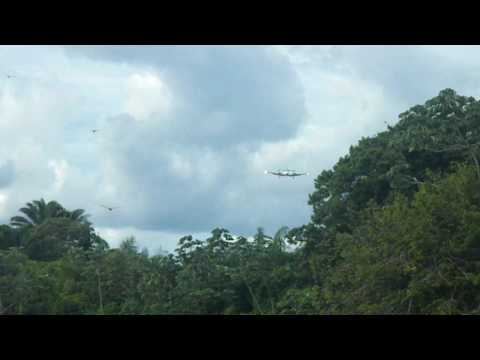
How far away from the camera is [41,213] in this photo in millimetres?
21047

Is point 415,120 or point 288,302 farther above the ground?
point 415,120

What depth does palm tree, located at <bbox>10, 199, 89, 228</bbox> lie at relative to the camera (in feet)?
67.3

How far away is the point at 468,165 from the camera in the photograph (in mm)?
14258

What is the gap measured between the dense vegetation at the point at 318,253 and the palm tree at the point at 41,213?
3581 mm

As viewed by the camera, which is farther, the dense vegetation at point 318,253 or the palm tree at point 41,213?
the palm tree at point 41,213

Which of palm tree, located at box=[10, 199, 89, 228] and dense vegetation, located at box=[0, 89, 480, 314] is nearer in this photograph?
dense vegetation, located at box=[0, 89, 480, 314]

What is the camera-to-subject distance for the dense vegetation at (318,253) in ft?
43.6

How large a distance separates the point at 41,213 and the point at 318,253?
9.42m

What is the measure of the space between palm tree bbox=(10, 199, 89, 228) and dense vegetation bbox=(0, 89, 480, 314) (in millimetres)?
3581

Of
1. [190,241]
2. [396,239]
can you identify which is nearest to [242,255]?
[190,241]

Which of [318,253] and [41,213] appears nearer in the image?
[318,253]
